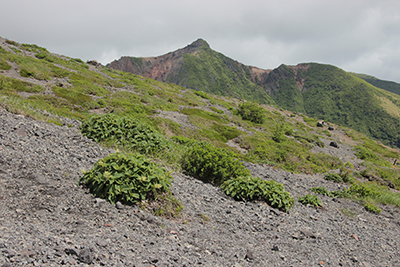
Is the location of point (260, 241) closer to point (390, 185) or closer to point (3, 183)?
point (3, 183)

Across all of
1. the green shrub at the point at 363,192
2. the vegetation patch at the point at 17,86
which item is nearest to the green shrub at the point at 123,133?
the green shrub at the point at 363,192

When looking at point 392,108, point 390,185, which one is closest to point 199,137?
point 390,185

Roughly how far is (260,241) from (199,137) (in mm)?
14023

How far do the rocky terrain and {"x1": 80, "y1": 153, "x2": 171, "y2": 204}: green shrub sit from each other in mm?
261

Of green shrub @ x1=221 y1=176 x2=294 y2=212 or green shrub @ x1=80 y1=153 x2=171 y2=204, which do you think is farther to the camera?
green shrub @ x1=221 y1=176 x2=294 y2=212

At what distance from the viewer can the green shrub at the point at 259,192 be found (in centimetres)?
796

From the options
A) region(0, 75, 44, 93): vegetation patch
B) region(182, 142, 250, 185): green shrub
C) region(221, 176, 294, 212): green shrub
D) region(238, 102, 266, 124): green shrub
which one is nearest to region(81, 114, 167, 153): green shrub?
region(182, 142, 250, 185): green shrub

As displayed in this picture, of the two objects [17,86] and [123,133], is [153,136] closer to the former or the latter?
[123,133]

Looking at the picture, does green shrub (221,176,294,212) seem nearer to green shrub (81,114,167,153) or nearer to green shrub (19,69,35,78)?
green shrub (81,114,167,153)

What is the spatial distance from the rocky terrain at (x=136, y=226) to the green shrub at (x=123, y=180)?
0.85ft

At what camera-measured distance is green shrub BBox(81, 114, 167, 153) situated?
9.31 metres

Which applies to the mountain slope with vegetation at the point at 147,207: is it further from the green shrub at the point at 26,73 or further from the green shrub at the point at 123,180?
the green shrub at the point at 26,73

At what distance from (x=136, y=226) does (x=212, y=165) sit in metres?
4.93

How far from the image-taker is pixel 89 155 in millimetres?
7719
